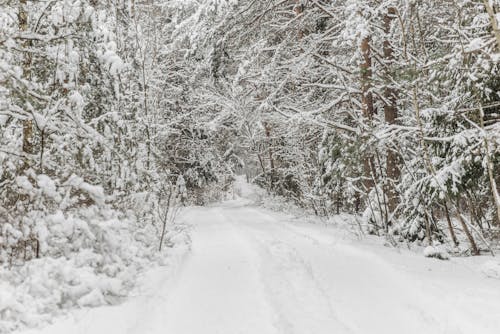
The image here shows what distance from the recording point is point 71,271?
4680 mm

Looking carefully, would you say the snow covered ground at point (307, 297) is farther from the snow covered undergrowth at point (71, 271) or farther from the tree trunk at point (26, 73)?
the tree trunk at point (26, 73)

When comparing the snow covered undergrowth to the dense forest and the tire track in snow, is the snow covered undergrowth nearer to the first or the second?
the dense forest

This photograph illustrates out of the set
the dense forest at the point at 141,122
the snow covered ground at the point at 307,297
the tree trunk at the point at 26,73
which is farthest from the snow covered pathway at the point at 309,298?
the tree trunk at the point at 26,73

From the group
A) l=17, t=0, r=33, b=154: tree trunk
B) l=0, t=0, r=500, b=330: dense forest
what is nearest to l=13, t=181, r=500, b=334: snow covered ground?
l=0, t=0, r=500, b=330: dense forest

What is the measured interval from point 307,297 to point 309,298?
4cm

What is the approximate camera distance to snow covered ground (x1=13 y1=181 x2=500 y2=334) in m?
3.82

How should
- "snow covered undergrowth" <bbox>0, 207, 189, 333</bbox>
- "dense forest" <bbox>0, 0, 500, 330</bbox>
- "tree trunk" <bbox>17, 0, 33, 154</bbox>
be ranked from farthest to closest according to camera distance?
"tree trunk" <bbox>17, 0, 33, 154</bbox>, "dense forest" <bbox>0, 0, 500, 330</bbox>, "snow covered undergrowth" <bbox>0, 207, 189, 333</bbox>

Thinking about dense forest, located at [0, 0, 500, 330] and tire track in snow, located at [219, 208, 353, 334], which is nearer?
tire track in snow, located at [219, 208, 353, 334]

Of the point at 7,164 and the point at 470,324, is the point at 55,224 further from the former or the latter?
the point at 470,324

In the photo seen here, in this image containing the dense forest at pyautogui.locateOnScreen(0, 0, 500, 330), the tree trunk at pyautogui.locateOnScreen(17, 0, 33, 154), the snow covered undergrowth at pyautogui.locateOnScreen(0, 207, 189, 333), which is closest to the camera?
the snow covered undergrowth at pyautogui.locateOnScreen(0, 207, 189, 333)

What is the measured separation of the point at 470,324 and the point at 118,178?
521 centimetres

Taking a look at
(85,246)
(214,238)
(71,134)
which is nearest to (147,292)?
(85,246)

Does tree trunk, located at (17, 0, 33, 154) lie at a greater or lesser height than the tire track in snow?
greater

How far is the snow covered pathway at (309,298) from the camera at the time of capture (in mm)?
3818
